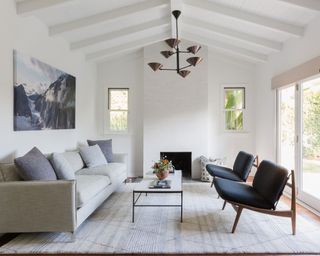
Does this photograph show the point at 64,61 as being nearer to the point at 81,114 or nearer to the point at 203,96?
the point at 81,114

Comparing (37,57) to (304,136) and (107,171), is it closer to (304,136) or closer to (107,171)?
(107,171)

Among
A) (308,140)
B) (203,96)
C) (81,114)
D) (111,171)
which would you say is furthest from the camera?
(203,96)

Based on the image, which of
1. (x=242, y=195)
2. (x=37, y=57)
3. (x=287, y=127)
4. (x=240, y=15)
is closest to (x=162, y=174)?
(x=242, y=195)

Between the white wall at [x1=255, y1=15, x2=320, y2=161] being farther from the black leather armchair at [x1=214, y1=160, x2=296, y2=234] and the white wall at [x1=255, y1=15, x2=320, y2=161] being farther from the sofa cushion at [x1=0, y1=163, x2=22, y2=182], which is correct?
the sofa cushion at [x1=0, y1=163, x2=22, y2=182]

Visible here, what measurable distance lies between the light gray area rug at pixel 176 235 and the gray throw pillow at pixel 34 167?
25.4 inches

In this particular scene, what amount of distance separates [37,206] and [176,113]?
3.95 m

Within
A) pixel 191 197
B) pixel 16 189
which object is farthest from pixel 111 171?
pixel 16 189

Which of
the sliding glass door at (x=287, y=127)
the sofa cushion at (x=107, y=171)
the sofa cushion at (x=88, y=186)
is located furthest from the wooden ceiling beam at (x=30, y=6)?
the sliding glass door at (x=287, y=127)

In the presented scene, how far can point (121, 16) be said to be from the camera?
13.7ft

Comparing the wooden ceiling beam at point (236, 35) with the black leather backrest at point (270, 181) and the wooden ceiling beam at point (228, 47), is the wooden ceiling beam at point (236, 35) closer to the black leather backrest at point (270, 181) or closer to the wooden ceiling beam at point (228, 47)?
the wooden ceiling beam at point (228, 47)

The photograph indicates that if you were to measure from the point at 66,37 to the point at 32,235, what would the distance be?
10.7 ft

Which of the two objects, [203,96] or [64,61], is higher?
[64,61]

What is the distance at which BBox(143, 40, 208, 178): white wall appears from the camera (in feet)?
20.0

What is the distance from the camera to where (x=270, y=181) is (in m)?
3.09
